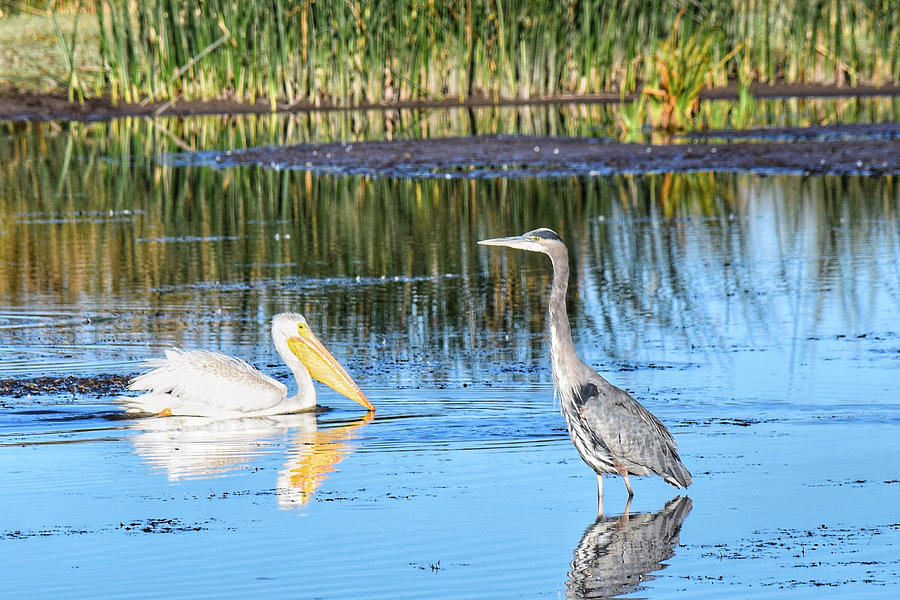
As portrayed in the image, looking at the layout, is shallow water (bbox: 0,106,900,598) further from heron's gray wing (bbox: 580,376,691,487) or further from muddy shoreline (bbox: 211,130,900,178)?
muddy shoreline (bbox: 211,130,900,178)

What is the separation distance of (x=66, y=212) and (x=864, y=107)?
16.3 m

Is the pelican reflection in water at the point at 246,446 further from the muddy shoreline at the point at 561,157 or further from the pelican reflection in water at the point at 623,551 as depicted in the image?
the muddy shoreline at the point at 561,157

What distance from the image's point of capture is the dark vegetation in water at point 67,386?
914cm

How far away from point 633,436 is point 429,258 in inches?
298

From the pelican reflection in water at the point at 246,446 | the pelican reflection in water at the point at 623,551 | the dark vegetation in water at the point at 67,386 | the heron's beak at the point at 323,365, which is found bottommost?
the pelican reflection in water at the point at 623,551

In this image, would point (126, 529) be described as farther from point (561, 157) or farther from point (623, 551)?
point (561, 157)

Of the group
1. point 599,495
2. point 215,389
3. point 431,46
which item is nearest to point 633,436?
point 599,495

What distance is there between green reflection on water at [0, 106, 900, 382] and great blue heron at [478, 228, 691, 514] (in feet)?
7.77

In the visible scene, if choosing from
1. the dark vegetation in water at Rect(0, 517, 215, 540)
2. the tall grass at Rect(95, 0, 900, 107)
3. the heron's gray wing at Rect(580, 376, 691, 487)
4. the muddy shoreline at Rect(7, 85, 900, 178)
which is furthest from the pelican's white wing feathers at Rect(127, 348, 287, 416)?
the tall grass at Rect(95, 0, 900, 107)

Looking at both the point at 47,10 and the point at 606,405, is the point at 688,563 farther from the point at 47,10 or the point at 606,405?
the point at 47,10

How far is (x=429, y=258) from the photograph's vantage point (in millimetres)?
14289

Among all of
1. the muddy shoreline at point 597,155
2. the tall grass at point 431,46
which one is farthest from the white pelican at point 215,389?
the tall grass at point 431,46

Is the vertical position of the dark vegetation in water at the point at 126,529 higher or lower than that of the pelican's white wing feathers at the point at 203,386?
lower

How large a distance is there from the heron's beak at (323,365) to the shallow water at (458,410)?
167 millimetres
